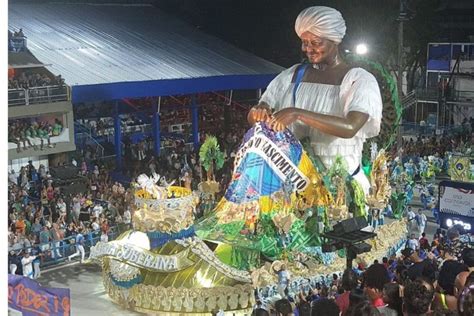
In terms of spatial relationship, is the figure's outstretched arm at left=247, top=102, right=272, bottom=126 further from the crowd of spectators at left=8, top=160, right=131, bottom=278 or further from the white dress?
the crowd of spectators at left=8, top=160, right=131, bottom=278

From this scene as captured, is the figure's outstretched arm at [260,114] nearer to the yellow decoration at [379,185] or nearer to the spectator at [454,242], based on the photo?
the yellow decoration at [379,185]

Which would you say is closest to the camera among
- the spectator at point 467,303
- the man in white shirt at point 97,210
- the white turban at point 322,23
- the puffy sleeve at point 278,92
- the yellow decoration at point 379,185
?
the spectator at point 467,303

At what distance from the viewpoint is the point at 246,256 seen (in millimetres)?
12352

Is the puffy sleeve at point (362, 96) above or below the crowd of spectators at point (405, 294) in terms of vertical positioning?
above

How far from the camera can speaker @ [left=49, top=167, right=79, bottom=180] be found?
21266 mm

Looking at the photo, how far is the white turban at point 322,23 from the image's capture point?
13250 mm

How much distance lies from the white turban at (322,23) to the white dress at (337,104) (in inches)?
31.5

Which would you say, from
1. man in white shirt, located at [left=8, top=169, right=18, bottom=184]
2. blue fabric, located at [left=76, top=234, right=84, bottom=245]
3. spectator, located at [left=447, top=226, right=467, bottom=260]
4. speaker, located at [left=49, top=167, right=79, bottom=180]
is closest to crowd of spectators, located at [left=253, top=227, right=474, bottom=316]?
spectator, located at [left=447, top=226, right=467, bottom=260]

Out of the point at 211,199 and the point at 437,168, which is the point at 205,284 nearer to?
the point at 211,199

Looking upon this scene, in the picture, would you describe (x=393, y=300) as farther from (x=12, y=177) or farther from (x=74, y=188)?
(x=12, y=177)

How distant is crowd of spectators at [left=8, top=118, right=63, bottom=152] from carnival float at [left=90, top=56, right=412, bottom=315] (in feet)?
32.1

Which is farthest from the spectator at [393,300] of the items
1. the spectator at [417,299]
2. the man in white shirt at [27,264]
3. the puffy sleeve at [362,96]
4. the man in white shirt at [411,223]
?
the man in white shirt at [411,223]

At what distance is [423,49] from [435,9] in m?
2.18

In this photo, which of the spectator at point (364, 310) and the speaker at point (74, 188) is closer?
the spectator at point (364, 310)
